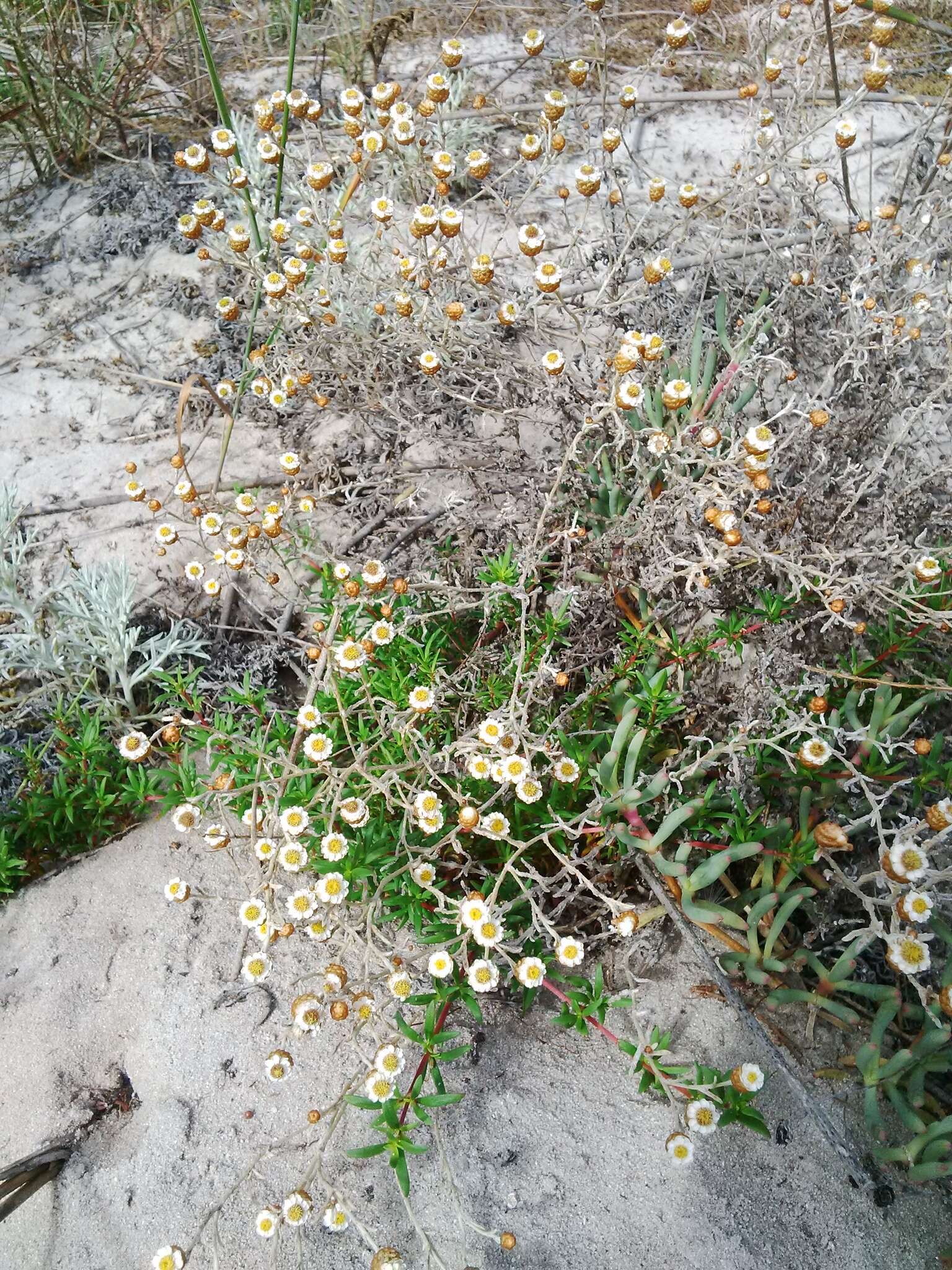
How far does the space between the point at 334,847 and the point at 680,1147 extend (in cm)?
84

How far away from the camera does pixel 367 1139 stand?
185 cm

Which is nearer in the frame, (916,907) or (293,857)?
(916,907)

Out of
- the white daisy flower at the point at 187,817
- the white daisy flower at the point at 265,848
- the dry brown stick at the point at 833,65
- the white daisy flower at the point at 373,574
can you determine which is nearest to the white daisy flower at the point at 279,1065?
the white daisy flower at the point at 265,848

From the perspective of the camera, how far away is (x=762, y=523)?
7.58 ft

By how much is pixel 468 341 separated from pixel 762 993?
65.9 inches

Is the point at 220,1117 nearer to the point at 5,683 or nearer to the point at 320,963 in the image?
the point at 320,963

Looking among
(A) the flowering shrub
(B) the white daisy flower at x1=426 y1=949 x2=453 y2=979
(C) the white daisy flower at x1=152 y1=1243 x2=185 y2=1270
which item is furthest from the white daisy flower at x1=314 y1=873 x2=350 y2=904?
(C) the white daisy flower at x1=152 y1=1243 x2=185 y2=1270

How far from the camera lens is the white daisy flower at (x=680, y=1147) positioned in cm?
165

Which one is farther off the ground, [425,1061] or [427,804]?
[427,804]

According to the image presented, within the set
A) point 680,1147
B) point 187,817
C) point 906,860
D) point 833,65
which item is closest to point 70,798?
point 187,817

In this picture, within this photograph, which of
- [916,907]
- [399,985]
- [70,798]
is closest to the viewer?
[916,907]

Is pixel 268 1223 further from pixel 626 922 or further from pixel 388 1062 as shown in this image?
pixel 626 922

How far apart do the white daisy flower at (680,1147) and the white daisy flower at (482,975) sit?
1.36ft

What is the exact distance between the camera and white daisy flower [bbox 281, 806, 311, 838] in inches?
69.3
